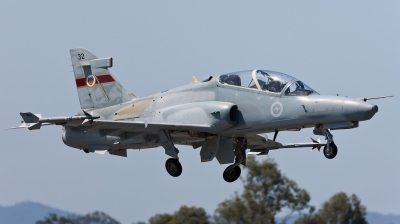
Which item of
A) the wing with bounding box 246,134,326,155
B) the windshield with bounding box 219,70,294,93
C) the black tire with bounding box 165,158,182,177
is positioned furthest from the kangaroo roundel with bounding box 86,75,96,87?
Result: the wing with bounding box 246,134,326,155

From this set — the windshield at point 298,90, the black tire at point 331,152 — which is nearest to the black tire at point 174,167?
the windshield at point 298,90

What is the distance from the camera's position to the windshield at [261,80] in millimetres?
21719

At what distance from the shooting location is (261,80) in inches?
864

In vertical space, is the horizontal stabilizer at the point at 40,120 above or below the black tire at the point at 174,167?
above

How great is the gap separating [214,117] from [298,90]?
2.27 metres

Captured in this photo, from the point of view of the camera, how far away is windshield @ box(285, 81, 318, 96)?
70.4 feet

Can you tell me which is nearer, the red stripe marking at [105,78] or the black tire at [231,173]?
the black tire at [231,173]

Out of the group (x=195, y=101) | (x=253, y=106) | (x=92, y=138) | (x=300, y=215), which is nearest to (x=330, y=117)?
(x=253, y=106)

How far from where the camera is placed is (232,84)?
73.0ft

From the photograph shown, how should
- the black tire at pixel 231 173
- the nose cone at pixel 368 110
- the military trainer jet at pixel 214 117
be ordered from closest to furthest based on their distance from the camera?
the nose cone at pixel 368 110
the military trainer jet at pixel 214 117
the black tire at pixel 231 173

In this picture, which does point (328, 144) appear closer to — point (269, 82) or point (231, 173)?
point (269, 82)

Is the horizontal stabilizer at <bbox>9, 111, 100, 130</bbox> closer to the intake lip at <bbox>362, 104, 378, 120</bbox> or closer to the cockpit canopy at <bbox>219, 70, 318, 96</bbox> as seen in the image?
the cockpit canopy at <bbox>219, 70, 318, 96</bbox>

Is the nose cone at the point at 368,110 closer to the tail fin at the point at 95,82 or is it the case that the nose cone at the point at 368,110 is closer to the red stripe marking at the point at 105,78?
the tail fin at the point at 95,82

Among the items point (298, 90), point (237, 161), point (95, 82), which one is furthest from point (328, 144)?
point (95, 82)
